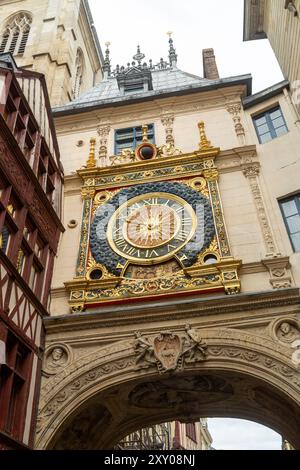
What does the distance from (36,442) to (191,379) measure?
3.32m

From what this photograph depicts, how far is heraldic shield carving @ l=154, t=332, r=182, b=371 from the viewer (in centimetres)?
825

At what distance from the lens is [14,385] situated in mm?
7898

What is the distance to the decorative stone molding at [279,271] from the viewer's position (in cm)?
886

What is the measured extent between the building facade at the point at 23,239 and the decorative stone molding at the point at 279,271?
5059 millimetres

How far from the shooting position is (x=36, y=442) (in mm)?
7734

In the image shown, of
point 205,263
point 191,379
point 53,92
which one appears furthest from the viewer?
point 53,92

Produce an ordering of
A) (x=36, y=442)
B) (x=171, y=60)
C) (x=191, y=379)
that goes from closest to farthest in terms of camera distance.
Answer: (x=36, y=442)
(x=191, y=379)
(x=171, y=60)

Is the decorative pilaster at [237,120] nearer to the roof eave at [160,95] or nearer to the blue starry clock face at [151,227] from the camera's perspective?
the roof eave at [160,95]

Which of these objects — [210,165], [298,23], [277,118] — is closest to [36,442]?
[210,165]

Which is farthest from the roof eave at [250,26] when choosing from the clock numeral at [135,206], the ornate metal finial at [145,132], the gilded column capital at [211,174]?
the clock numeral at [135,206]

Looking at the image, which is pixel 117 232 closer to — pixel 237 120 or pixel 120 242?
pixel 120 242

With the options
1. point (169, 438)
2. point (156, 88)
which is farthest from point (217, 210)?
point (169, 438)

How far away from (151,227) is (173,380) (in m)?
3.76

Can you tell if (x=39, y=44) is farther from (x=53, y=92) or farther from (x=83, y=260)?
(x=83, y=260)
